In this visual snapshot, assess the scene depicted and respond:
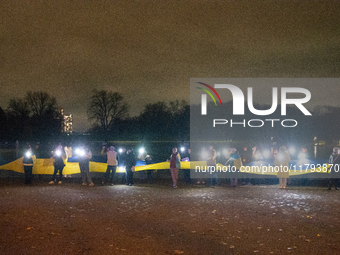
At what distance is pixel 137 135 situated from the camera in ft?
264

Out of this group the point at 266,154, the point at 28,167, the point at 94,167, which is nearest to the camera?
the point at 28,167

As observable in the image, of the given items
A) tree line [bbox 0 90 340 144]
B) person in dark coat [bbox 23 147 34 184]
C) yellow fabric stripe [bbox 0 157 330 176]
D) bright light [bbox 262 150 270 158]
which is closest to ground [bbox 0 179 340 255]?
person in dark coat [bbox 23 147 34 184]

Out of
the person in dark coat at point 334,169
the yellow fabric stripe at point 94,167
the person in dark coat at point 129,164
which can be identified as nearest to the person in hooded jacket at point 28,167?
the yellow fabric stripe at point 94,167

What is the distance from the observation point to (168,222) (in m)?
8.17

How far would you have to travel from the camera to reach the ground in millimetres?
6219

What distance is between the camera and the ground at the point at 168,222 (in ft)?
20.4

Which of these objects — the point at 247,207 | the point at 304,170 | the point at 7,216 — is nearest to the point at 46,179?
the point at 7,216

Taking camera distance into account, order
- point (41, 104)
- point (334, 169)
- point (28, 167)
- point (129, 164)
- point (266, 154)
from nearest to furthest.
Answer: point (334, 169)
point (129, 164)
point (28, 167)
point (266, 154)
point (41, 104)

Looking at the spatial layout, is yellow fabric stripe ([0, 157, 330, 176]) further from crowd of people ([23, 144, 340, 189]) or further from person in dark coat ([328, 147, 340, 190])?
person in dark coat ([328, 147, 340, 190])

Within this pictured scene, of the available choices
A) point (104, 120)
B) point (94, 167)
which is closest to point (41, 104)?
point (104, 120)

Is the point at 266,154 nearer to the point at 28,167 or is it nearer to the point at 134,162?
the point at 134,162

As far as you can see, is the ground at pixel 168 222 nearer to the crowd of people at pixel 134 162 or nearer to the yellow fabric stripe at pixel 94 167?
the crowd of people at pixel 134 162

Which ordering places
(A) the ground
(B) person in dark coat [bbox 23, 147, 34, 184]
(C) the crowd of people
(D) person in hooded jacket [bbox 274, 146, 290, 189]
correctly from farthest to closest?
(B) person in dark coat [bbox 23, 147, 34, 184]
(C) the crowd of people
(D) person in hooded jacket [bbox 274, 146, 290, 189]
(A) the ground

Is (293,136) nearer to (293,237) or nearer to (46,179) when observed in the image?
(46,179)
